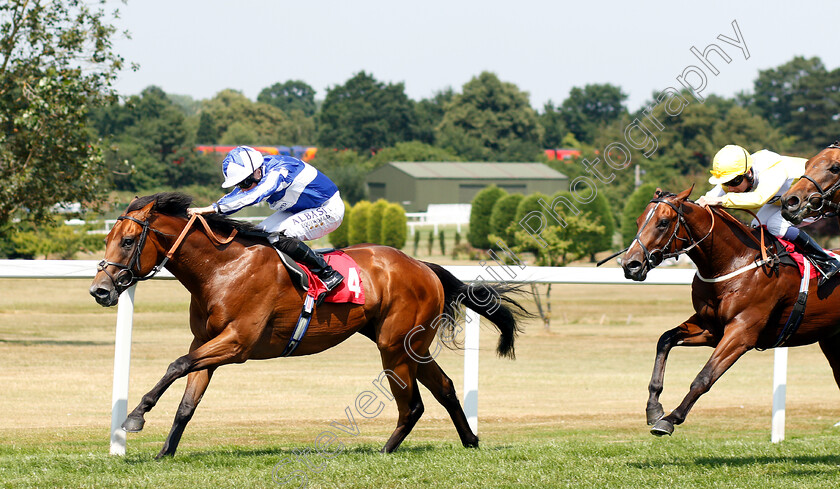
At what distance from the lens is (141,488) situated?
4598 millimetres

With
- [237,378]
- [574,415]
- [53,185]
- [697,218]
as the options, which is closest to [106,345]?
[237,378]

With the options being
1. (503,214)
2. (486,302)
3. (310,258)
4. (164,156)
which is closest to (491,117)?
(164,156)

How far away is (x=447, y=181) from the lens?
6794cm

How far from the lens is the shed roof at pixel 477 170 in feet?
225

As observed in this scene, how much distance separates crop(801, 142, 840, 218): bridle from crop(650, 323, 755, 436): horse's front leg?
79 centimetres

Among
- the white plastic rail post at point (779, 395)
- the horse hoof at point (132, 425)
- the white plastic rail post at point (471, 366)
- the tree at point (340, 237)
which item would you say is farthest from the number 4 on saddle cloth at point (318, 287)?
the tree at point (340, 237)

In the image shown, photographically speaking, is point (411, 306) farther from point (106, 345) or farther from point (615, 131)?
point (615, 131)

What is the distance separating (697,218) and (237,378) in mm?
7085

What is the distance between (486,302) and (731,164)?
75.2 inches

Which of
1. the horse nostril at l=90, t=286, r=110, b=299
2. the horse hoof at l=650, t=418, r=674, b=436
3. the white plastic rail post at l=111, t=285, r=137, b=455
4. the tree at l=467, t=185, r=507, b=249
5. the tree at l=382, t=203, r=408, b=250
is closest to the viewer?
the horse hoof at l=650, t=418, r=674, b=436

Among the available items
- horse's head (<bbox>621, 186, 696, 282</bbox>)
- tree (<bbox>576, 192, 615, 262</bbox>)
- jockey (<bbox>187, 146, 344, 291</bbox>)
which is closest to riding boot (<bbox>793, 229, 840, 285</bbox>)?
horse's head (<bbox>621, 186, 696, 282</bbox>)

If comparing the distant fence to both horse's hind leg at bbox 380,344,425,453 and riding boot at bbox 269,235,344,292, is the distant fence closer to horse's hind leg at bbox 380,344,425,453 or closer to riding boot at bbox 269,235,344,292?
horse's hind leg at bbox 380,344,425,453

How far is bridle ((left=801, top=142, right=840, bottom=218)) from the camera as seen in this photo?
521 cm

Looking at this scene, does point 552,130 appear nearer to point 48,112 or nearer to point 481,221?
point 481,221
